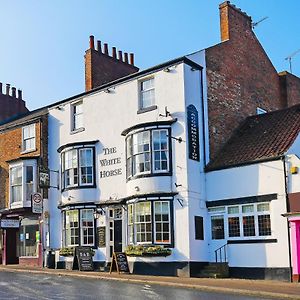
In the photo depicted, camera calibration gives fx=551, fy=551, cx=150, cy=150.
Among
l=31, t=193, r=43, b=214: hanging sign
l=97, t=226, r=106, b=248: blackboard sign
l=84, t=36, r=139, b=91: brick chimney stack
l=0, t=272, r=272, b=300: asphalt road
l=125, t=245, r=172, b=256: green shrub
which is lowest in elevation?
l=0, t=272, r=272, b=300: asphalt road

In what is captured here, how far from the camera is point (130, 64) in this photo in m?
34.5

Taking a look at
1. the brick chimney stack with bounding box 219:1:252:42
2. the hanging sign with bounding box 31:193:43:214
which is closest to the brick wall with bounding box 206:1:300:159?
the brick chimney stack with bounding box 219:1:252:42

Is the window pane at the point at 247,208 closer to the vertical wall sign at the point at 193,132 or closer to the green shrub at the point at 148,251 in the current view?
the vertical wall sign at the point at 193,132

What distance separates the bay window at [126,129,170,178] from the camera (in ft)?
81.8

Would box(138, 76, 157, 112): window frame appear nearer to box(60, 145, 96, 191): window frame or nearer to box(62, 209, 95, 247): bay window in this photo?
box(60, 145, 96, 191): window frame

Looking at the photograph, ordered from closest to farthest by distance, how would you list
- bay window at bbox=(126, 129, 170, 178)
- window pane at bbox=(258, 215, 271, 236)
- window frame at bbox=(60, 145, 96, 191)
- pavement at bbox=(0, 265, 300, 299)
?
pavement at bbox=(0, 265, 300, 299), window pane at bbox=(258, 215, 271, 236), bay window at bbox=(126, 129, 170, 178), window frame at bbox=(60, 145, 96, 191)

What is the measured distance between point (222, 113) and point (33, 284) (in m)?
12.7

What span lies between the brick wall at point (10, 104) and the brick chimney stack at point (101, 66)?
12.8 metres

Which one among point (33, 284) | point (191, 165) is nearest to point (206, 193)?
point (191, 165)

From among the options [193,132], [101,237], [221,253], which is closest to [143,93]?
[193,132]

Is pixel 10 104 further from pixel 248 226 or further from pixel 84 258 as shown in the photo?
pixel 248 226

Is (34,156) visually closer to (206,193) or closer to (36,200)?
(36,200)

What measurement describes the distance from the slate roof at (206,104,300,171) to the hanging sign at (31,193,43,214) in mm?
9573

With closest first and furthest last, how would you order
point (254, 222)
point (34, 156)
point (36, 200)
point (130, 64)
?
point (254, 222) → point (36, 200) → point (34, 156) → point (130, 64)
